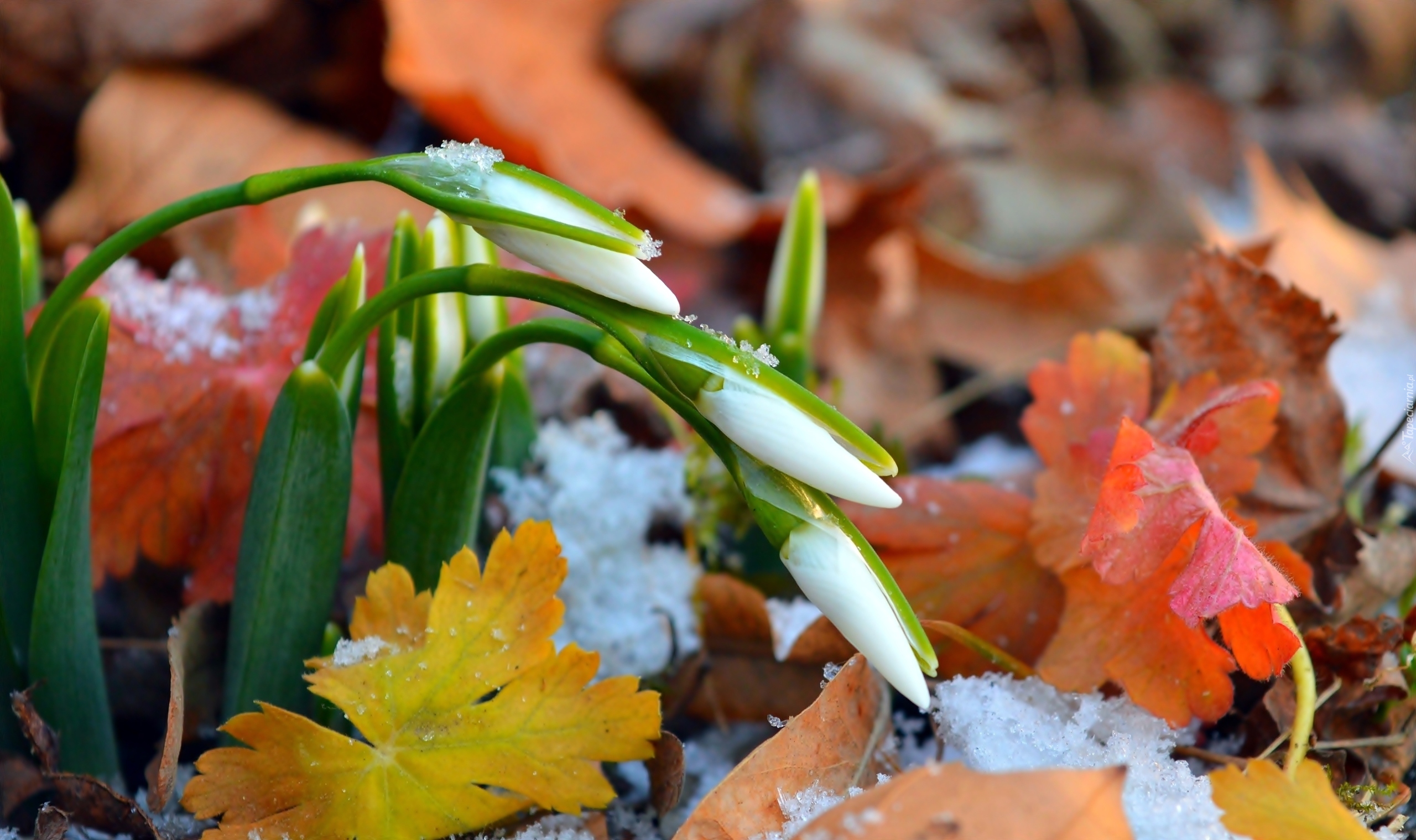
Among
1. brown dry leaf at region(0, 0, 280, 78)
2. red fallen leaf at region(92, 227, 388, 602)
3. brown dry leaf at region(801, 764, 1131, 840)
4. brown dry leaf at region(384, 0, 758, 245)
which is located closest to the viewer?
brown dry leaf at region(801, 764, 1131, 840)

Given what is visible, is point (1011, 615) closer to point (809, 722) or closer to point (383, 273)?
point (809, 722)

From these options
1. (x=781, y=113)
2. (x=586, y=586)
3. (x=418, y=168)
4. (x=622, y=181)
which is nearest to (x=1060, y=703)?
(x=586, y=586)

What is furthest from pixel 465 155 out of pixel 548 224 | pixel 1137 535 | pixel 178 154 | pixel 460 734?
pixel 178 154

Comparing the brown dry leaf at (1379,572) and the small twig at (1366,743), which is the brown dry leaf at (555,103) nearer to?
the brown dry leaf at (1379,572)

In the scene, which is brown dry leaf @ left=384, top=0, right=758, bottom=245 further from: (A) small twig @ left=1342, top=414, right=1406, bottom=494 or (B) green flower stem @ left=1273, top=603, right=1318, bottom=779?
(B) green flower stem @ left=1273, top=603, right=1318, bottom=779

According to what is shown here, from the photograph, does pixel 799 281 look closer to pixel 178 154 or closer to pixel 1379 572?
pixel 1379 572

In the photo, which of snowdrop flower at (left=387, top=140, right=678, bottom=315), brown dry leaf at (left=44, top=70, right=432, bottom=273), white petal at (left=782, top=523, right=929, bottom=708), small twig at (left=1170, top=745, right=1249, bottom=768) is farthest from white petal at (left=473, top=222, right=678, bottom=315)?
brown dry leaf at (left=44, top=70, right=432, bottom=273)

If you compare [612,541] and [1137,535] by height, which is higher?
[1137,535]
